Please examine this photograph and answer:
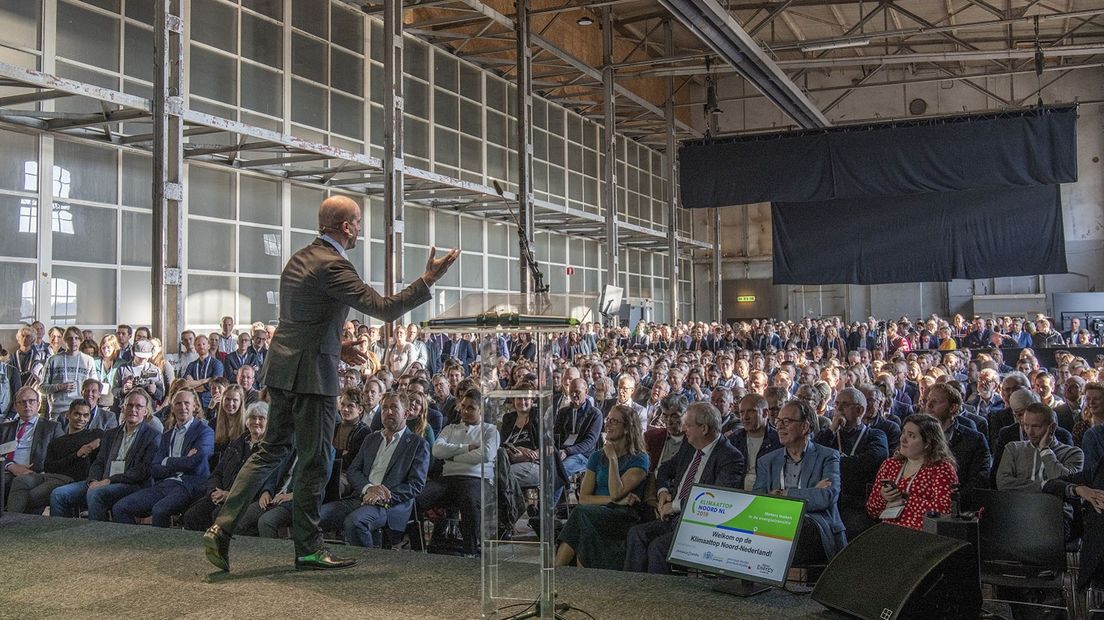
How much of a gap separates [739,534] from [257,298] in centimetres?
1139

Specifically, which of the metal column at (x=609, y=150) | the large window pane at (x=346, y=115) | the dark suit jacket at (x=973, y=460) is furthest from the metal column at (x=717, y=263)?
the dark suit jacket at (x=973, y=460)

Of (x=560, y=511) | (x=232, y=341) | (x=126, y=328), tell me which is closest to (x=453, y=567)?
(x=560, y=511)

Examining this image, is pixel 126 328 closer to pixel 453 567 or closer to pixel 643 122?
pixel 453 567

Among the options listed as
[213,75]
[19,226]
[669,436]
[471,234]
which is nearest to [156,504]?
[669,436]

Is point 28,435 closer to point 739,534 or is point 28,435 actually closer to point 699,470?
point 699,470

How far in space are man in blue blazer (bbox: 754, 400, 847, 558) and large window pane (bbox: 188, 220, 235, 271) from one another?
1001 centimetres

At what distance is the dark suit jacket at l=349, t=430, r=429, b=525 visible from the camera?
197 inches

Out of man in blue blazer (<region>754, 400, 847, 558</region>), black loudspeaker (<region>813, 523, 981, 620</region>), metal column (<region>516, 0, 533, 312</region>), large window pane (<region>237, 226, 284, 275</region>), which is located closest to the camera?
black loudspeaker (<region>813, 523, 981, 620</region>)

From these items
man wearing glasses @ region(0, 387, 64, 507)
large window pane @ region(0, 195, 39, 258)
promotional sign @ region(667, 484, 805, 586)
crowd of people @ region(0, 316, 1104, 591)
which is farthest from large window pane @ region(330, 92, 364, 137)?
promotional sign @ region(667, 484, 805, 586)

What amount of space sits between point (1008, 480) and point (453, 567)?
332 cm

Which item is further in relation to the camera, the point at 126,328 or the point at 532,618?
the point at 126,328

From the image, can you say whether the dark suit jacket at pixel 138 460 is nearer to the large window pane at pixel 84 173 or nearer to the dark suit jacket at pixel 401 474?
the dark suit jacket at pixel 401 474

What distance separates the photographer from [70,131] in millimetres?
10594

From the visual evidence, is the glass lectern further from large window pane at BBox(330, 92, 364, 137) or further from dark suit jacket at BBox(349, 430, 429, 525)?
large window pane at BBox(330, 92, 364, 137)
